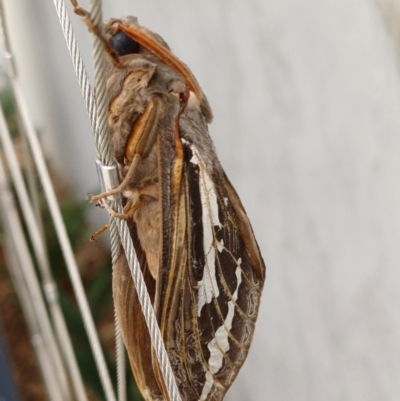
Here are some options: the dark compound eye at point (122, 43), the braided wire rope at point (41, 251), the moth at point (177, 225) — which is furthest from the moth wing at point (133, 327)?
the braided wire rope at point (41, 251)

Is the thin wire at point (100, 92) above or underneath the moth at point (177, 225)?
above

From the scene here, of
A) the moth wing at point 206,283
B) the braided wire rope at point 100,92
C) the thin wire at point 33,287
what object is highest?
the braided wire rope at point 100,92

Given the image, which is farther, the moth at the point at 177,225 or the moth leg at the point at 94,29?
the moth at the point at 177,225

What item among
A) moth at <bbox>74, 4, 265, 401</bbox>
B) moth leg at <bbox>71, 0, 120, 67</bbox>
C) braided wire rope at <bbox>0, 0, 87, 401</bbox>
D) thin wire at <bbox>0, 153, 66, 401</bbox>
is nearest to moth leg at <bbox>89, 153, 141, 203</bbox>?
moth at <bbox>74, 4, 265, 401</bbox>

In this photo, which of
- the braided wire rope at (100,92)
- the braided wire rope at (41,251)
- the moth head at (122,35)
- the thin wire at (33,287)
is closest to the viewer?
the braided wire rope at (100,92)

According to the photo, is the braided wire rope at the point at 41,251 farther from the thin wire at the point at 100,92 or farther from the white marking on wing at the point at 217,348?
the white marking on wing at the point at 217,348

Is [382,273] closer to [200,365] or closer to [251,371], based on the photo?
[200,365]

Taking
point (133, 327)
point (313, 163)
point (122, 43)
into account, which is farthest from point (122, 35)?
point (313, 163)

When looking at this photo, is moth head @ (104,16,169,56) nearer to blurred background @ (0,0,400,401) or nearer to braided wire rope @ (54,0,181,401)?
braided wire rope @ (54,0,181,401)

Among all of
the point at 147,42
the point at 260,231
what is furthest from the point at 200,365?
the point at 260,231
